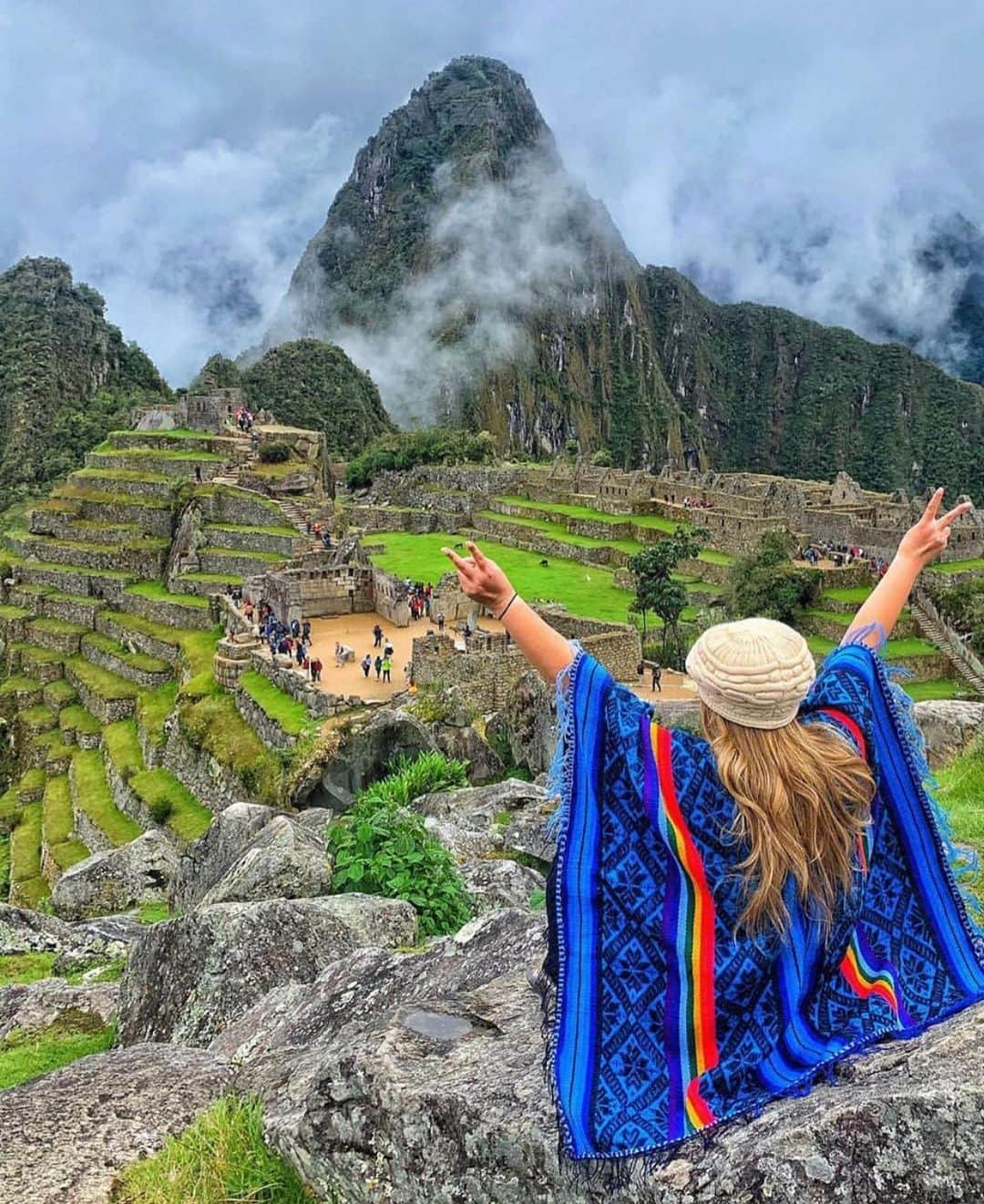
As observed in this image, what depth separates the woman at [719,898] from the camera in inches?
92.8

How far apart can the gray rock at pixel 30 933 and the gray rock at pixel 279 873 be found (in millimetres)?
2612

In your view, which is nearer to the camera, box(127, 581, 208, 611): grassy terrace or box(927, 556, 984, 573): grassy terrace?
box(127, 581, 208, 611): grassy terrace

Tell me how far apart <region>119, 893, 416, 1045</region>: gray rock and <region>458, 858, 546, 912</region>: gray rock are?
838 mm

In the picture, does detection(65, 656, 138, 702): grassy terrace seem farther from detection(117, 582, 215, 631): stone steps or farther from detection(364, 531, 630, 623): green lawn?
detection(364, 531, 630, 623): green lawn

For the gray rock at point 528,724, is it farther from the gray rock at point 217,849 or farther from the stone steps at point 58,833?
the stone steps at point 58,833

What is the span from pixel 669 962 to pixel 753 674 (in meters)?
0.75

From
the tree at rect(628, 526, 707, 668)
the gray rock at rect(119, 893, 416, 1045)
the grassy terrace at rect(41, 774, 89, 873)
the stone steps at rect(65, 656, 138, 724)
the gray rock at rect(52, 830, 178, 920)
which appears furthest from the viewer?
the tree at rect(628, 526, 707, 668)

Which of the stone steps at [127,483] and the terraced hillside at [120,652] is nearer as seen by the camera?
the terraced hillside at [120,652]

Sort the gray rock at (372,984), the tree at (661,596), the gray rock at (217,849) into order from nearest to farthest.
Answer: the gray rock at (372,984)
the gray rock at (217,849)
the tree at (661,596)

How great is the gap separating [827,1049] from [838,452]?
561ft

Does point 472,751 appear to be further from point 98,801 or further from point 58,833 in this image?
point 58,833

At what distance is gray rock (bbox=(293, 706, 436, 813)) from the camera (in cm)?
1338

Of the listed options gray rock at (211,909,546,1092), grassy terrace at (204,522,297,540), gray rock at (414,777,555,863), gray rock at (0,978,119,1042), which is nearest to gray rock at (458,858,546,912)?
gray rock at (414,777,555,863)

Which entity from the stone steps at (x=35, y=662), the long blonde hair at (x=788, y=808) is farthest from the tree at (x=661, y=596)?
the long blonde hair at (x=788, y=808)
